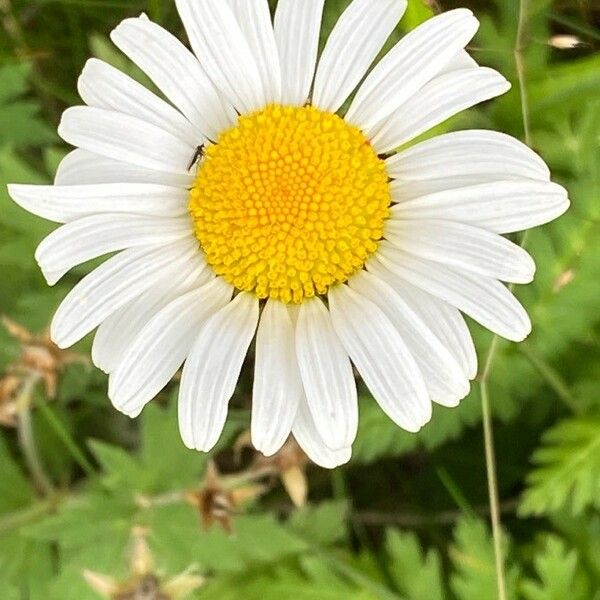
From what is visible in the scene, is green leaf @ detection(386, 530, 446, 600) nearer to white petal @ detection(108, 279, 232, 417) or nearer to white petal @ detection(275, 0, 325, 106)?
white petal @ detection(108, 279, 232, 417)

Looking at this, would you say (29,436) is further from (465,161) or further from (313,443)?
(465,161)

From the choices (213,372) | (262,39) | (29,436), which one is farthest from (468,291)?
(29,436)

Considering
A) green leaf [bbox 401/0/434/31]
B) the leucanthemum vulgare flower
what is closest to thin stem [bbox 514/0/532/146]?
green leaf [bbox 401/0/434/31]

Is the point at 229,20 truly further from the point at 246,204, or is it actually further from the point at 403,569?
the point at 403,569

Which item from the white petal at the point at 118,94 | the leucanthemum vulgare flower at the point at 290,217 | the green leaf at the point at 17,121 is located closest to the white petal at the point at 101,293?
the leucanthemum vulgare flower at the point at 290,217

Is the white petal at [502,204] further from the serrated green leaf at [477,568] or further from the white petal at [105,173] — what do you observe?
the serrated green leaf at [477,568]


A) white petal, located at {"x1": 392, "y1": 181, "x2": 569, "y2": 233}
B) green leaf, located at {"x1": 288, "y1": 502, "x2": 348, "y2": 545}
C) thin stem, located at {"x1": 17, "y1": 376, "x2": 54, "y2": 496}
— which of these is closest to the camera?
white petal, located at {"x1": 392, "y1": 181, "x2": 569, "y2": 233}

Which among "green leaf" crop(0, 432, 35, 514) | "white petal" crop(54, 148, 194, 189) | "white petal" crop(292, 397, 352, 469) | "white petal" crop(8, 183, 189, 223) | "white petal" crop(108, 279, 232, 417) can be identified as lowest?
"green leaf" crop(0, 432, 35, 514)
